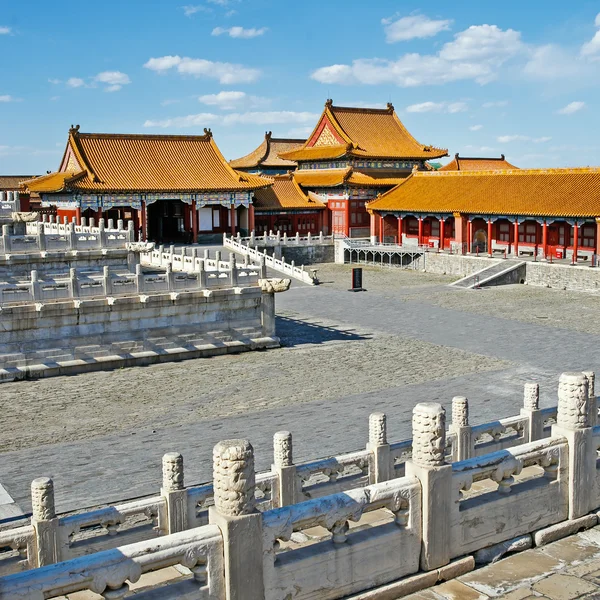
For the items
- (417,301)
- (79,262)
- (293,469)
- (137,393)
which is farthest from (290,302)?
(293,469)

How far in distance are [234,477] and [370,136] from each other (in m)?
56.3

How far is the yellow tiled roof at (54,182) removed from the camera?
4784cm

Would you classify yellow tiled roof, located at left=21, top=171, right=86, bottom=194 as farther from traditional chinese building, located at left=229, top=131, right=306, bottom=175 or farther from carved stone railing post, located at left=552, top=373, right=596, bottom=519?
carved stone railing post, located at left=552, top=373, right=596, bottom=519

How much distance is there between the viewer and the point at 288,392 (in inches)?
782

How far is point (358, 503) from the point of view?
786 cm

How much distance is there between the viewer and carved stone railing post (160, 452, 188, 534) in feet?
31.9

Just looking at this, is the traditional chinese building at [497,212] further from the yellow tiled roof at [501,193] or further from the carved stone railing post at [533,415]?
the carved stone railing post at [533,415]

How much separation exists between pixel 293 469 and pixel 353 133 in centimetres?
5238

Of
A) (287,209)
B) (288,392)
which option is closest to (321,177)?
(287,209)

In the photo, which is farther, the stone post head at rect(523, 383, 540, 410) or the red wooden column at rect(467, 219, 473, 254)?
the red wooden column at rect(467, 219, 473, 254)

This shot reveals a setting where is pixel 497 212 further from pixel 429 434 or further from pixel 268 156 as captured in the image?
pixel 429 434

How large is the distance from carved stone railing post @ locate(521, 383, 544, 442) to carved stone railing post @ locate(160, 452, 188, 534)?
5.73 metres

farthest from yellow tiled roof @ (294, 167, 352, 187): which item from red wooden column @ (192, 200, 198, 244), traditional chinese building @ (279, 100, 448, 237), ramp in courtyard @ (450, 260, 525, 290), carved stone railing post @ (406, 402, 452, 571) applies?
carved stone railing post @ (406, 402, 452, 571)

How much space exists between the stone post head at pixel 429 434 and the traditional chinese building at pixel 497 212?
111 feet
